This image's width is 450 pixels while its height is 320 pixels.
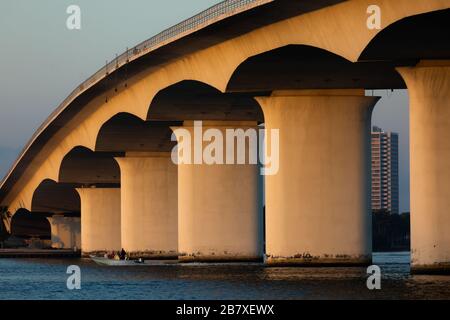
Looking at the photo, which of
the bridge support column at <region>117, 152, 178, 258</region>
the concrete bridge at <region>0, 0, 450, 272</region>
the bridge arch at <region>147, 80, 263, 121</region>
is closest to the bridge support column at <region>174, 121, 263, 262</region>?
the concrete bridge at <region>0, 0, 450, 272</region>

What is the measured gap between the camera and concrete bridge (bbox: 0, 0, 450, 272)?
71.6 metres

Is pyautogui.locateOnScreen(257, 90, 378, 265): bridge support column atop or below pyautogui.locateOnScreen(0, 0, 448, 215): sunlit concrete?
below

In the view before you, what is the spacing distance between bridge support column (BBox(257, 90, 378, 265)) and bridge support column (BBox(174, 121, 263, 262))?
15.9 metres

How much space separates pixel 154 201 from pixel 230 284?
170 ft

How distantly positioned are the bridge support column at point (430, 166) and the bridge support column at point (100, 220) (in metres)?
82.4

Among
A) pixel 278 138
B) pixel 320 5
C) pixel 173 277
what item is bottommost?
pixel 173 277

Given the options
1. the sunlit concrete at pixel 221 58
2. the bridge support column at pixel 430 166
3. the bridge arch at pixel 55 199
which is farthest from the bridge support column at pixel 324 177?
the bridge arch at pixel 55 199

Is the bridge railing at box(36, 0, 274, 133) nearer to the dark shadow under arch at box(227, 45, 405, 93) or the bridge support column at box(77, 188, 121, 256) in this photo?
the dark shadow under arch at box(227, 45, 405, 93)

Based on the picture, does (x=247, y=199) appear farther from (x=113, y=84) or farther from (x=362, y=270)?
(x=362, y=270)

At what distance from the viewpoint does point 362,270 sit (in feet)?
281

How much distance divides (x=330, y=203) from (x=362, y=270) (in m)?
5.17

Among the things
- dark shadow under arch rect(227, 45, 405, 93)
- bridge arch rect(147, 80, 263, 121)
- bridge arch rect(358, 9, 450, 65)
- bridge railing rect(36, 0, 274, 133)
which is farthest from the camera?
bridge arch rect(147, 80, 263, 121)
